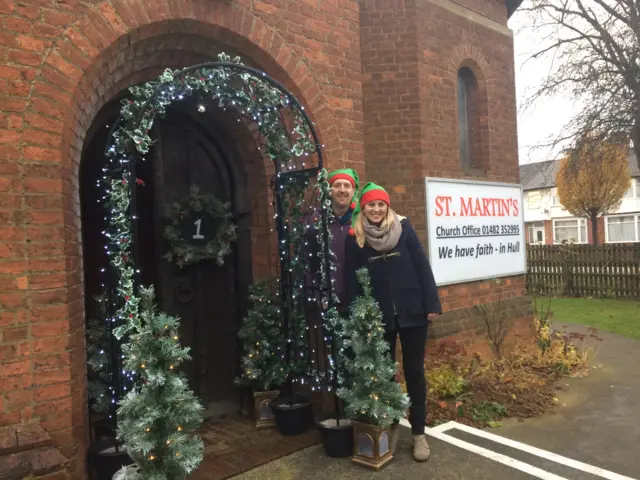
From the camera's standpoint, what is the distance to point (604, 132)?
42.2 ft

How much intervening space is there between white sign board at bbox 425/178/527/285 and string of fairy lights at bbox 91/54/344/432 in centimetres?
194

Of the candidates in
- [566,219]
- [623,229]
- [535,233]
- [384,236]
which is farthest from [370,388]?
[535,233]

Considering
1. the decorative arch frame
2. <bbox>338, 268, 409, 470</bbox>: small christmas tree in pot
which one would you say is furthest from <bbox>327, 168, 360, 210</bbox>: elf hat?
<bbox>338, 268, 409, 470</bbox>: small christmas tree in pot

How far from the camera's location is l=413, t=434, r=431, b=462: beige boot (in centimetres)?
393

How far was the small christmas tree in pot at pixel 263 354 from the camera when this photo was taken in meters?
4.74

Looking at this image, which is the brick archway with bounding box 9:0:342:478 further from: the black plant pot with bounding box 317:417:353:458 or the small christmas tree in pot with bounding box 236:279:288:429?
the black plant pot with bounding box 317:417:353:458

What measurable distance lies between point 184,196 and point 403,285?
93.8 inches

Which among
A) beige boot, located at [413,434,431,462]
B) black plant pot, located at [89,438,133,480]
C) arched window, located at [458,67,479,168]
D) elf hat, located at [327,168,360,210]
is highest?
arched window, located at [458,67,479,168]

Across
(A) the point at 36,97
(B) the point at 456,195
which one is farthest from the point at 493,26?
(A) the point at 36,97

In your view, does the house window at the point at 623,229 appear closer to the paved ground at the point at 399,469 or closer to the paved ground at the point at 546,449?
the paved ground at the point at 546,449

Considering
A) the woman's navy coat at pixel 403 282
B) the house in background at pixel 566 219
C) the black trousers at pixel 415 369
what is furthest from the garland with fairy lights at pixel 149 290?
the house in background at pixel 566 219

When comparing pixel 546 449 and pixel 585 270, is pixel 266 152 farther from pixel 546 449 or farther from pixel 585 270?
pixel 585 270

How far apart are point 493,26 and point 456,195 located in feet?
8.85

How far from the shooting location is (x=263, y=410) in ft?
15.7
